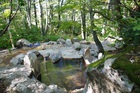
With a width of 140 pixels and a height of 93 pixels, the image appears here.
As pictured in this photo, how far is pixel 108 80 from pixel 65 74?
14.1 ft

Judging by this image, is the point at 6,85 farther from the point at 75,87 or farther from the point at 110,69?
the point at 110,69

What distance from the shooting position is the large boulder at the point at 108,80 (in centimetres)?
301

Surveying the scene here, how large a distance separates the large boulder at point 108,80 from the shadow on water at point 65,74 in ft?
8.21

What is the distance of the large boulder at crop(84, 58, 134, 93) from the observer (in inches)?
119

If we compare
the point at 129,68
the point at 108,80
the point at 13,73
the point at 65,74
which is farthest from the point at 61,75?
the point at 129,68

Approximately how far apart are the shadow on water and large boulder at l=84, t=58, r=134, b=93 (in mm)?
2504

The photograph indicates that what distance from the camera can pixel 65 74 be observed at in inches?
295

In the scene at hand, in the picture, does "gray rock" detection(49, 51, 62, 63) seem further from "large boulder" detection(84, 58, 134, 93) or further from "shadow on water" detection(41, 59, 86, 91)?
"large boulder" detection(84, 58, 134, 93)

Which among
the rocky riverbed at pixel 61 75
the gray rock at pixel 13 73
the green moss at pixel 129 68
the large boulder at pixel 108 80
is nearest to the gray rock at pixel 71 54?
the rocky riverbed at pixel 61 75

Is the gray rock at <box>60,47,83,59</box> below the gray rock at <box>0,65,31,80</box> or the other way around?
below

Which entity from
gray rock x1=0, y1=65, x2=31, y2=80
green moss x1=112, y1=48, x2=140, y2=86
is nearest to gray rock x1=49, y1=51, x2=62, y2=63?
gray rock x1=0, y1=65, x2=31, y2=80

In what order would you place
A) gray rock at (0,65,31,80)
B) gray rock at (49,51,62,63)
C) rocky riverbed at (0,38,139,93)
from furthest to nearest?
gray rock at (49,51,62,63) < gray rock at (0,65,31,80) < rocky riverbed at (0,38,139,93)

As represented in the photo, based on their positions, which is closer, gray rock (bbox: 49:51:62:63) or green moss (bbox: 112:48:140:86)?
green moss (bbox: 112:48:140:86)

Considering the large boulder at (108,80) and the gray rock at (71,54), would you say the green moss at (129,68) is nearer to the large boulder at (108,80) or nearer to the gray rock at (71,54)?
the large boulder at (108,80)
